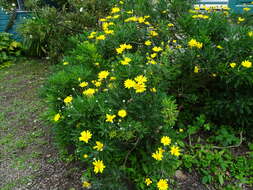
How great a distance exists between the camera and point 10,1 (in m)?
6.61

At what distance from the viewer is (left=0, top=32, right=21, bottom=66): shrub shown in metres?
5.91

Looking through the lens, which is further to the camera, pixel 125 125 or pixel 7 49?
pixel 7 49

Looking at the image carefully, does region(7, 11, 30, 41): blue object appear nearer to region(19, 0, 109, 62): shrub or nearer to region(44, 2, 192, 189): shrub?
region(19, 0, 109, 62): shrub

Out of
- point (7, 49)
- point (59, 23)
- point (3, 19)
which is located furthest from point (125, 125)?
point (3, 19)

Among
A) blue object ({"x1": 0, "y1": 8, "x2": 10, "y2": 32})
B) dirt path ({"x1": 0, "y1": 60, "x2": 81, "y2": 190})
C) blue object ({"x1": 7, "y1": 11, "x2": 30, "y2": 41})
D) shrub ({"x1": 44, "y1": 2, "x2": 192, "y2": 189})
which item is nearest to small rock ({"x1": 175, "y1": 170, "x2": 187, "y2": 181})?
shrub ({"x1": 44, "y1": 2, "x2": 192, "y2": 189})

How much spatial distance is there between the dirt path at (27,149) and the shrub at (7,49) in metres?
1.66

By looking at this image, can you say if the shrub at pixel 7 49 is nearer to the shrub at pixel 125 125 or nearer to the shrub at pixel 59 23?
the shrub at pixel 59 23

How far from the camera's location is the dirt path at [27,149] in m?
2.29

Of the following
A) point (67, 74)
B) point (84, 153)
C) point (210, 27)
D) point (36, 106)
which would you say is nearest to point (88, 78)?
point (67, 74)

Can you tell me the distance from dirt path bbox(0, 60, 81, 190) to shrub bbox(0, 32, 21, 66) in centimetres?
166

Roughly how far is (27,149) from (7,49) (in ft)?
14.0

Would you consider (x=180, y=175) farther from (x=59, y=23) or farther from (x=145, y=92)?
(x=59, y=23)

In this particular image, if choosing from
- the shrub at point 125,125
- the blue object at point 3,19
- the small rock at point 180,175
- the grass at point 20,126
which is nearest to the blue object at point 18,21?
the blue object at point 3,19

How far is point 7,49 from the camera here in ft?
20.0
